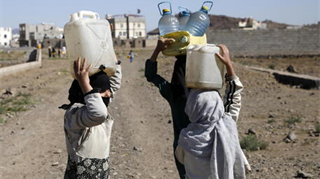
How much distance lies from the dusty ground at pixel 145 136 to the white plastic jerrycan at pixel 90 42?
323 cm

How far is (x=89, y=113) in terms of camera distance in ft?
10.1

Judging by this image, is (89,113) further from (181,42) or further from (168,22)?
(168,22)

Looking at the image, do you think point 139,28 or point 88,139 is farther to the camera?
point 139,28

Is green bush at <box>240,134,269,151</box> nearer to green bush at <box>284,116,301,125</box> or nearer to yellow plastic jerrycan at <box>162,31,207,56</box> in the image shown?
green bush at <box>284,116,301,125</box>

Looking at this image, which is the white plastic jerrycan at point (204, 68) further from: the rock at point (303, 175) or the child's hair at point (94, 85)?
the rock at point (303, 175)

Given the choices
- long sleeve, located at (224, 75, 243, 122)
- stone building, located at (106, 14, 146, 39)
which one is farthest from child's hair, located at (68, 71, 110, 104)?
stone building, located at (106, 14, 146, 39)

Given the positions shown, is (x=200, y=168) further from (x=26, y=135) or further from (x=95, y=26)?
(x=26, y=135)

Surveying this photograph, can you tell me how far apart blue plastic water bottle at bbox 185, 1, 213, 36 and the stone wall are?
43.6 meters

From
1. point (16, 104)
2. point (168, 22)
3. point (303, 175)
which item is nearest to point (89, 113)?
point (168, 22)

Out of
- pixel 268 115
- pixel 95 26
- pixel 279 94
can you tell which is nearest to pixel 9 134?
pixel 268 115

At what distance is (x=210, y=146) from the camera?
312 cm

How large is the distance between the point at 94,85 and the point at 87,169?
0.52 meters

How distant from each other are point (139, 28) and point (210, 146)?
10582cm

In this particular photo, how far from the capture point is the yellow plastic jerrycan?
341 centimetres
